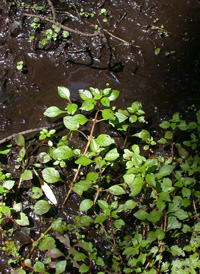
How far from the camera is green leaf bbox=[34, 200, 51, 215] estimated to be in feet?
6.98

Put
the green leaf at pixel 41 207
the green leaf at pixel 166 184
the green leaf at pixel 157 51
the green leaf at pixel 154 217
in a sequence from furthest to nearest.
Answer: the green leaf at pixel 157 51, the green leaf at pixel 41 207, the green leaf at pixel 166 184, the green leaf at pixel 154 217

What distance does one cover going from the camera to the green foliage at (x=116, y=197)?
195 centimetres

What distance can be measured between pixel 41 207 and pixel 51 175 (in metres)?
0.27

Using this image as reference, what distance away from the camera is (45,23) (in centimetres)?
295

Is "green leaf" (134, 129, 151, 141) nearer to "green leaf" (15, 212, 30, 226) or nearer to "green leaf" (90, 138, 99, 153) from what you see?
"green leaf" (90, 138, 99, 153)

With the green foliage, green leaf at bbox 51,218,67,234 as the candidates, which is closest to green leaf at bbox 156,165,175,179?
the green foliage

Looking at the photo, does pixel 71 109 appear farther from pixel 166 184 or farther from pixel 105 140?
pixel 166 184

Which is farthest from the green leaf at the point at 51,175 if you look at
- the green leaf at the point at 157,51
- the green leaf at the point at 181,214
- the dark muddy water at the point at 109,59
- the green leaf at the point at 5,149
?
the green leaf at the point at 157,51

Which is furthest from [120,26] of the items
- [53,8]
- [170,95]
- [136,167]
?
[136,167]

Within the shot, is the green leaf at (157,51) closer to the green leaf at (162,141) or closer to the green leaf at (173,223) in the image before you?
the green leaf at (162,141)

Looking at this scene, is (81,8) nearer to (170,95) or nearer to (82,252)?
(170,95)

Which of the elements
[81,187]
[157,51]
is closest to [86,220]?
[81,187]

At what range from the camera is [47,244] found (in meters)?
2.04

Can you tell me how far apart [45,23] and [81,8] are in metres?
0.46
